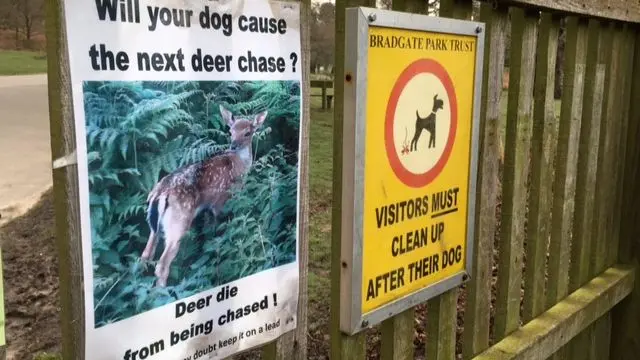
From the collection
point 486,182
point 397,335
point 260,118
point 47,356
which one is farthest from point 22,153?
point 260,118

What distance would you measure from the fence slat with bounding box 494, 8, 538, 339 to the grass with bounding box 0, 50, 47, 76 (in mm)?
24568

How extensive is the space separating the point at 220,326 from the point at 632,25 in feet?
8.13

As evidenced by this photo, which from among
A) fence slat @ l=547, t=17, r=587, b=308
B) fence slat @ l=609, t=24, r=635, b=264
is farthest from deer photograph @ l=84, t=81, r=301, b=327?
fence slat @ l=609, t=24, r=635, b=264

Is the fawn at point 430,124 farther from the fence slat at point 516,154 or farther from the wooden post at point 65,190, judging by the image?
the wooden post at point 65,190

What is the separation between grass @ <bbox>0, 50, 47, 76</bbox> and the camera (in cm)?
2894

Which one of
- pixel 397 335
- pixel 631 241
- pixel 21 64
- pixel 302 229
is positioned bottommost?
pixel 631 241

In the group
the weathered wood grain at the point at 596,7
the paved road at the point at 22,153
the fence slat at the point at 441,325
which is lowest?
the paved road at the point at 22,153

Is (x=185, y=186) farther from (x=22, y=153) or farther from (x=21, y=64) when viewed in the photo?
(x=21, y=64)

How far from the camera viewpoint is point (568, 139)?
254 cm

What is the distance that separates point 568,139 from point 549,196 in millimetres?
271

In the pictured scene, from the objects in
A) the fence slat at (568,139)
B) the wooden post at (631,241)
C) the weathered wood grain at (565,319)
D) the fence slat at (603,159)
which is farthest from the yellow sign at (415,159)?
the wooden post at (631,241)

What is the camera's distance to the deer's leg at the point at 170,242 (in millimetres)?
1175

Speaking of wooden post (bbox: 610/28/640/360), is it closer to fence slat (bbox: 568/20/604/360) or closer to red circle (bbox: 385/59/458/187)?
fence slat (bbox: 568/20/604/360)

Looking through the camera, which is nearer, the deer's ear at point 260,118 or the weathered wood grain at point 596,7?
the deer's ear at point 260,118
